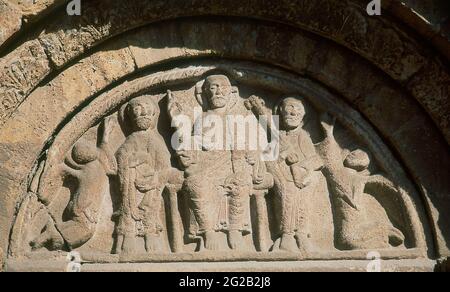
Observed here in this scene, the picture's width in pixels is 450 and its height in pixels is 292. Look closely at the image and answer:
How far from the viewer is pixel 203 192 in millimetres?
6105

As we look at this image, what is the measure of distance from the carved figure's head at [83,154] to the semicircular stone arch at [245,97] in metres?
0.06

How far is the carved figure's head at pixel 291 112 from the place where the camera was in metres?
6.23

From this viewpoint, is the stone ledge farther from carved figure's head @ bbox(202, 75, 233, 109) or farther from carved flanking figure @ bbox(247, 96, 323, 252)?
carved figure's head @ bbox(202, 75, 233, 109)

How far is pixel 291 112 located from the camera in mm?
6223

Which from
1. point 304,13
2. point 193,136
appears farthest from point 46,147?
point 304,13

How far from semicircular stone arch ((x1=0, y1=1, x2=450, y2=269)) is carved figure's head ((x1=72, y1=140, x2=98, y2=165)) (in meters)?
0.06

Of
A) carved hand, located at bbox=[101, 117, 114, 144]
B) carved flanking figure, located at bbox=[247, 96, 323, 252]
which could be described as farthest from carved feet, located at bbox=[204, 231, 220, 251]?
carved hand, located at bbox=[101, 117, 114, 144]

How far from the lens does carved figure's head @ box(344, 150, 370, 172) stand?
6.19 meters

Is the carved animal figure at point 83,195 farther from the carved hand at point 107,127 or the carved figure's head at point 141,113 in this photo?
the carved figure's head at point 141,113

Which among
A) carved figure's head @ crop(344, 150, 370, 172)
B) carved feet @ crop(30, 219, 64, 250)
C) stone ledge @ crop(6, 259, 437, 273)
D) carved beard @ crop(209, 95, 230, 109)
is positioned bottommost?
stone ledge @ crop(6, 259, 437, 273)

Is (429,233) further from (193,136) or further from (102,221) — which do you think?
(102,221)

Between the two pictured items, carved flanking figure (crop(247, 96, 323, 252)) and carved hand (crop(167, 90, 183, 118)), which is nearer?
carved flanking figure (crop(247, 96, 323, 252))

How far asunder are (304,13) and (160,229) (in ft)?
5.90

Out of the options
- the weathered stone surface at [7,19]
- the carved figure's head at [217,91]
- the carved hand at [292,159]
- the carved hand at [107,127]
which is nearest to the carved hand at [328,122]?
the carved hand at [292,159]
